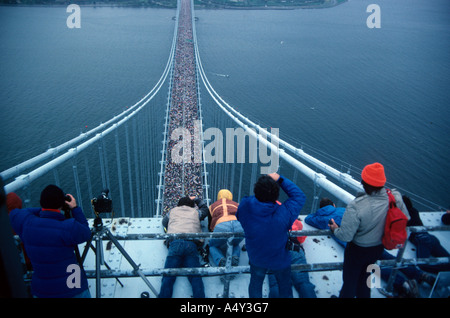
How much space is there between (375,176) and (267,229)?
0.68m

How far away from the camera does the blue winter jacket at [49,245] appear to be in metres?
1.53

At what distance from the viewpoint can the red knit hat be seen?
1602mm

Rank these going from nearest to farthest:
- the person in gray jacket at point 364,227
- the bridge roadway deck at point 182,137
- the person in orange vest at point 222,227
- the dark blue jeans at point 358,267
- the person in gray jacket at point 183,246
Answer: the person in gray jacket at point 364,227
the dark blue jeans at point 358,267
the person in gray jacket at point 183,246
the person in orange vest at point 222,227
the bridge roadway deck at point 182,137

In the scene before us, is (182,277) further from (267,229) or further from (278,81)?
(278,81)

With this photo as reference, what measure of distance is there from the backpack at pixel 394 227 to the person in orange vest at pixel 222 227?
97 centimetres

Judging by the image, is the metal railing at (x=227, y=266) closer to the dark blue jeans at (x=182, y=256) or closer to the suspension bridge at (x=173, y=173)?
the suspension bridge at (x=173, y=173)

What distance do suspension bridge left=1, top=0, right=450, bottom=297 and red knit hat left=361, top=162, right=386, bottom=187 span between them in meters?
0.27

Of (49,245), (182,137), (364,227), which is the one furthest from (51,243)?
(182,137)

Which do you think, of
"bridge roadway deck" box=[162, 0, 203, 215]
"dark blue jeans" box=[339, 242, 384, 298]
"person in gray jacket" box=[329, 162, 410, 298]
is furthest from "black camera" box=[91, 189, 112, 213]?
"bridge roadway deck" box=[162, 0, 203, 215]

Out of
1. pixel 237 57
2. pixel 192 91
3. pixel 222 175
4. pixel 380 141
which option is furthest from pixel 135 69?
pixel 380 141

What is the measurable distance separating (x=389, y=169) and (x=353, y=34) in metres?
35.1

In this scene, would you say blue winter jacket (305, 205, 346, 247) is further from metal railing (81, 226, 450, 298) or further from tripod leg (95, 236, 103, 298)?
tripod leg (95, 236, 103, 298)

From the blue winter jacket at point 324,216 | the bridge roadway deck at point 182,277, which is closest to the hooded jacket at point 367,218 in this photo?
the bridge roadway deck at point 182,277
